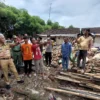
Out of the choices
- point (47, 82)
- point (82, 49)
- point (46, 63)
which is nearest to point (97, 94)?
point (47, 82)

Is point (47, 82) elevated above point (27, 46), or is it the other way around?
point (27, 46)

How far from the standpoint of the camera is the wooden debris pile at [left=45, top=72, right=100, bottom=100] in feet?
23.0

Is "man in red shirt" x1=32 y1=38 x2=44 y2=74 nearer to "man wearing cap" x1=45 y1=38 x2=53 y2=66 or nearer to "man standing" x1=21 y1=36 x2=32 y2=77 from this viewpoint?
"man standing" x1=21 y1=36 x2=32 y2=77

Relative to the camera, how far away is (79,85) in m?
7.84

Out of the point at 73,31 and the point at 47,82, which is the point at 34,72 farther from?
the point at 73,31

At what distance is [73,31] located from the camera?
1506 inches

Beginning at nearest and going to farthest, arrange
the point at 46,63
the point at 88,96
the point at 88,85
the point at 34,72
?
1. the point at 88,96
2. the point at 88,85
3. the point at 34,72
4. the point at 46,63

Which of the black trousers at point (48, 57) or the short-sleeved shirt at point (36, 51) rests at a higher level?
the short-sleeved shirt at point (36, 51)

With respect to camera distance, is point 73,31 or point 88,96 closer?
point 88,96

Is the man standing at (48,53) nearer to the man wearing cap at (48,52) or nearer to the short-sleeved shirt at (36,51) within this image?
the man wearing cap at (48,52)

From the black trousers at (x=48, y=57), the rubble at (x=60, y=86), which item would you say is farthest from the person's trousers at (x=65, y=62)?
the black trousers at (x=48, y=57)

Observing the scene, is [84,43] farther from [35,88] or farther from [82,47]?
[35,88]

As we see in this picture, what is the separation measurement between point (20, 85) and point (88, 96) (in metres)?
2.50

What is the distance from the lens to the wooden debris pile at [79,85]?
23.0 feet
